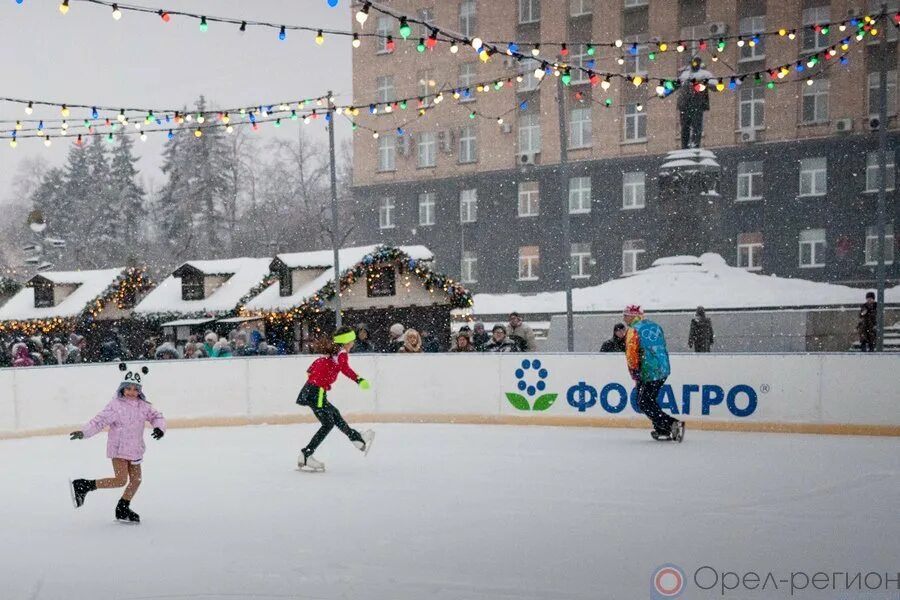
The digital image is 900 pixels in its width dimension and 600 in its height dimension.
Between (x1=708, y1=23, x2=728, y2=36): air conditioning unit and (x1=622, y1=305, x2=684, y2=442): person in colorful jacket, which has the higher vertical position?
(x1=708, y1=23, x2=728, y2=36): air conditioning unit

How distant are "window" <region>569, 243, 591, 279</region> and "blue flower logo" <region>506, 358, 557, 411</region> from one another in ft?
78.2

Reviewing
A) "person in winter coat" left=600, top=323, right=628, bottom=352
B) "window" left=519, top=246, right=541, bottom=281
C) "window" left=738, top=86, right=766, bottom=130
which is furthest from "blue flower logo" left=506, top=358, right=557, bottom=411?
"window" left=519, top=246, right=541, bottom=281

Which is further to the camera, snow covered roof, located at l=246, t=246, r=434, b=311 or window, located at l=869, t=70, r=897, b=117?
window, located at l=869, t=70, r=897, b=117

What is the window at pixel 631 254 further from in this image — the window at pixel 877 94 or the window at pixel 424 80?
the window at pixel 424 80

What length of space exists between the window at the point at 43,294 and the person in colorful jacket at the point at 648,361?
1022 inches

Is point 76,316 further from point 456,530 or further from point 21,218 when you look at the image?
point 21,218

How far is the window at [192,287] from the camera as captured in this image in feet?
96.8

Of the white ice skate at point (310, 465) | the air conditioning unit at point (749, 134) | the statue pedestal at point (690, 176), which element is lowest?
the white ice skate at point (310, 465)

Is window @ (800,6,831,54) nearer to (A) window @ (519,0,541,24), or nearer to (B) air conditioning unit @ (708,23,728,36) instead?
(B) air conditioning unit @ (708,23,728,36)

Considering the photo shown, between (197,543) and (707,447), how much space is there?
6202 mm

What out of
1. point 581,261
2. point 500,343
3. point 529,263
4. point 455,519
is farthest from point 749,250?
point 455,519

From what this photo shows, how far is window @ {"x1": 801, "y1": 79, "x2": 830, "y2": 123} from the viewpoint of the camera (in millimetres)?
34000

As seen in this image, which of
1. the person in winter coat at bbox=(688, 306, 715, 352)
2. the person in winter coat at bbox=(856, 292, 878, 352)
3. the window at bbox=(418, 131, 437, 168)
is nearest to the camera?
the person in winter coat at bbox=(688, 306, 715, 352)

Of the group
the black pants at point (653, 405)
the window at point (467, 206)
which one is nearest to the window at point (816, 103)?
the window at point (467, 206)
